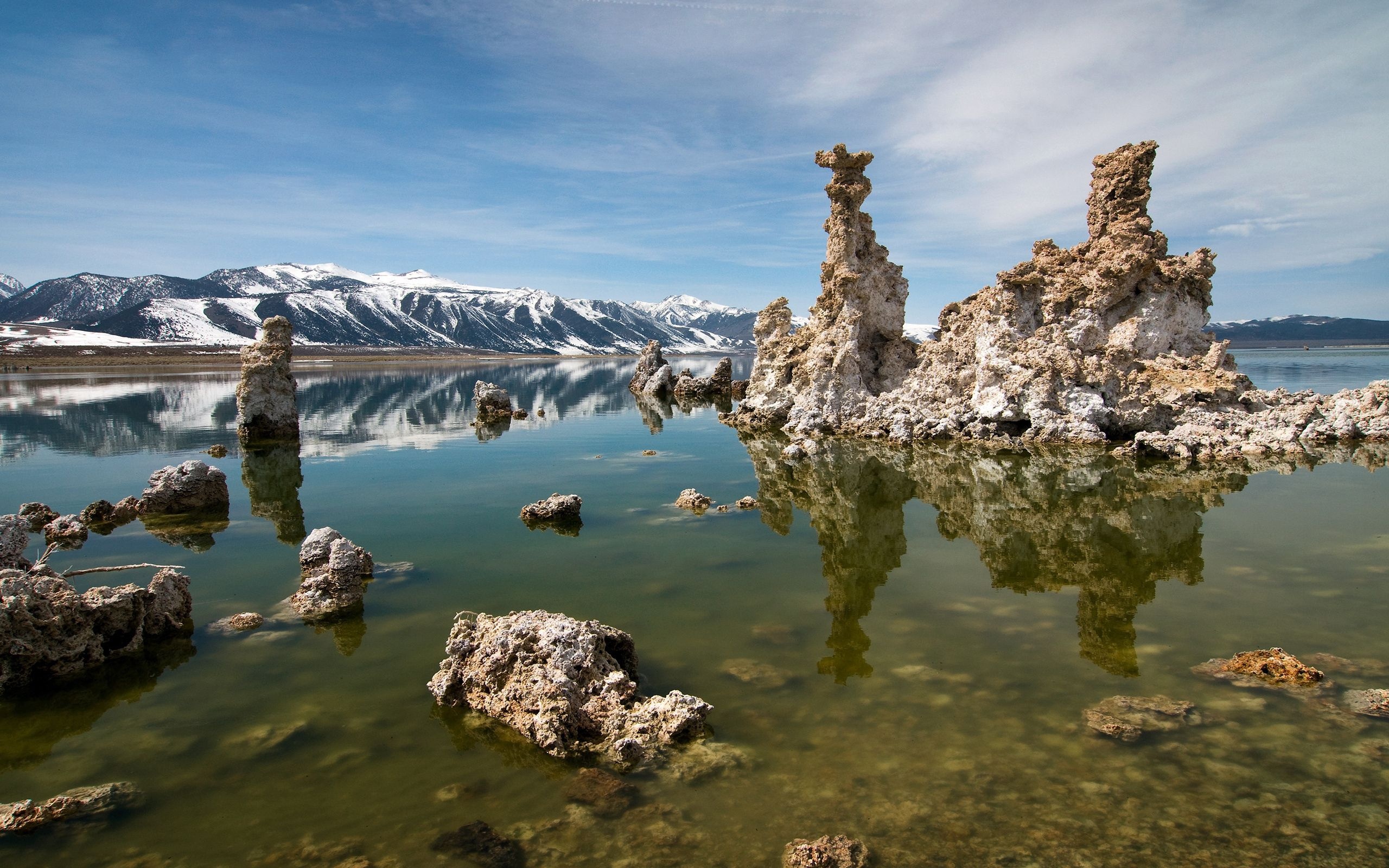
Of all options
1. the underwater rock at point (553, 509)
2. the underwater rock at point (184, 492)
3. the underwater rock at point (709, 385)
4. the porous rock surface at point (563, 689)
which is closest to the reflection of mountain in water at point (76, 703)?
the porous rock surface at point (563, 689)

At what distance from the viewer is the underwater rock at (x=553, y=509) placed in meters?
16.3

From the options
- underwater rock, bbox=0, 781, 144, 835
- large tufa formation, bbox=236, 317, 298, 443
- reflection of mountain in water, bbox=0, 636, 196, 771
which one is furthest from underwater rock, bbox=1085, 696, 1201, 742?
large tufa formation, bbox=236, 317, 298, 443

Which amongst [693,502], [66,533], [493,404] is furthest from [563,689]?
[493,404]

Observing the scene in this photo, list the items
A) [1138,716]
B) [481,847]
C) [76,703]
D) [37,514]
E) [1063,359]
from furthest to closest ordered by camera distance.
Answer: [1063,359] < [37,514] < [76,703] < [1138,716] < [481,847]

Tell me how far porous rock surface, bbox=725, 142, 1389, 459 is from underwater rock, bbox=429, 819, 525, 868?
25.8 meters

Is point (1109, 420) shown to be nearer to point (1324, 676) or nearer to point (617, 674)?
point (1324, 676)

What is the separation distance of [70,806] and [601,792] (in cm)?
451

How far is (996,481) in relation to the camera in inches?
816

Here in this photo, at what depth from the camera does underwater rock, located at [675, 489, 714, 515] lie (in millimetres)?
17750

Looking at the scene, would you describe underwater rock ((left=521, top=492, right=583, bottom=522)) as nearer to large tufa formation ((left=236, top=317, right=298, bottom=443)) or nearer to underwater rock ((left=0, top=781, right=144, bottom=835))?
underwater rock ((left=0, top=781, right=144, bottom=835))

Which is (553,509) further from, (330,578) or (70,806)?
(70,806)

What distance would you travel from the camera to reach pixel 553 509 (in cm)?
1631

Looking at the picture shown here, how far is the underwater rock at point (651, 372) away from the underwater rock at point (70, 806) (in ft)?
189

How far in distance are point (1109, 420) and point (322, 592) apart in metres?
28.0
